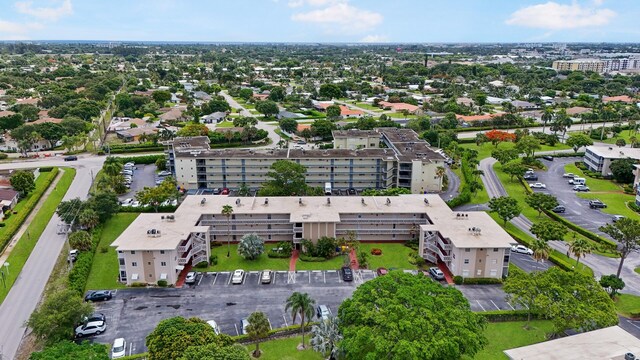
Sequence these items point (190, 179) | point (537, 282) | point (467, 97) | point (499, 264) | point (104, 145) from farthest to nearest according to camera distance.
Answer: point (467, 97)
point (104, 145)
point (190, 179)
point (499, 264)
point (537, 282)

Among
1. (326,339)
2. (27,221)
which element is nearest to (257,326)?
(326,339)

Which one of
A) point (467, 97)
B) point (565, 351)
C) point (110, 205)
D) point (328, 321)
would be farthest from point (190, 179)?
point (467, 97)

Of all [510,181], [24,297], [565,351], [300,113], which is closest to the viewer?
[565,351]

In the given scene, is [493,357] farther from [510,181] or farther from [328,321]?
[510,181]

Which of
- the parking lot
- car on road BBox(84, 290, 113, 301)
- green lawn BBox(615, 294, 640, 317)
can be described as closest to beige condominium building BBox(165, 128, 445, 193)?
the parking lot

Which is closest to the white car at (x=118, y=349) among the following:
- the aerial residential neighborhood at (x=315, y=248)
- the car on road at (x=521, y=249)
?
the aerial residential neighborhood at (x=315, y=248)

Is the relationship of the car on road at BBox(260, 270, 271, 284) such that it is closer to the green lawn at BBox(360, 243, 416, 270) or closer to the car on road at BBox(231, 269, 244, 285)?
the car on road at BBox(231, 269, 244, 285)
